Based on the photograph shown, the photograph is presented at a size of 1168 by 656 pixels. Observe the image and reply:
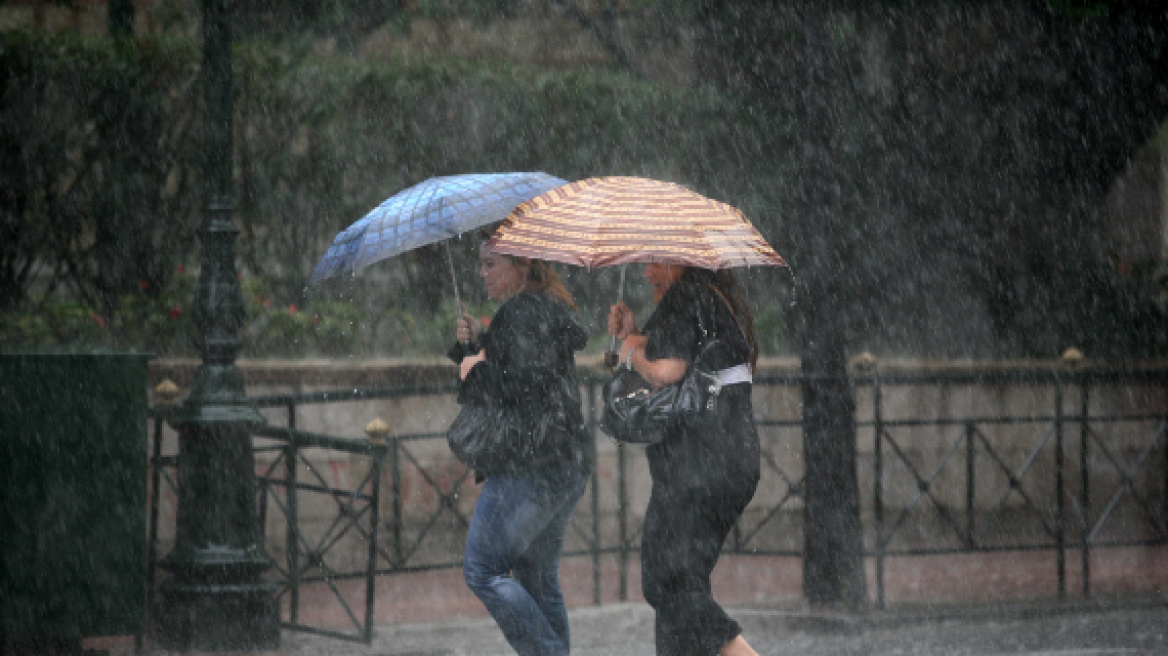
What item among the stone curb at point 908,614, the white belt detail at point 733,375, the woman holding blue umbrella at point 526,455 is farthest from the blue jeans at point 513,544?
the stone curb at point 908,614

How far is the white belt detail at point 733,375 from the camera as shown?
5.12 metres

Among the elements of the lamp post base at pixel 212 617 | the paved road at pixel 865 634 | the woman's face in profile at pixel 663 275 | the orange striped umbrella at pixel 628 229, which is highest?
the orange striped umbrella at pixel 628 229

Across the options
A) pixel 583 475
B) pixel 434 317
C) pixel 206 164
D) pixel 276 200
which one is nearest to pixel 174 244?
pixel 276 200

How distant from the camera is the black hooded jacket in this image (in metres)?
5.26

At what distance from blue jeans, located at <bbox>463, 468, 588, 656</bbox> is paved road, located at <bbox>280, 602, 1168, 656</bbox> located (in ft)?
6.39

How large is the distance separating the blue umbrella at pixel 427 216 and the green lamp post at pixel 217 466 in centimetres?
186

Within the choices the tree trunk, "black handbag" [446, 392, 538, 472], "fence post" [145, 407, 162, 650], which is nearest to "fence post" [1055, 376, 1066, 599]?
the tree trunk

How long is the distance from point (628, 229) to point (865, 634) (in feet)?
11.4

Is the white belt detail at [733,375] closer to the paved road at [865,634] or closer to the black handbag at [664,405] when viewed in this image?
the black handbag at [664,405]

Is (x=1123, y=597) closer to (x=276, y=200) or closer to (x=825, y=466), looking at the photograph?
(x=825, y=466)

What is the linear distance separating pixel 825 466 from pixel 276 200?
195 inches

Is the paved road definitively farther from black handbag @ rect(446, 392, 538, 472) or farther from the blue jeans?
black handbag @ rect(446, 392, 538, 472)

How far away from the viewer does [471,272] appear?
38.7ft

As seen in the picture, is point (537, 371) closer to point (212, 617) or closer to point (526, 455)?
point (526, 455)
